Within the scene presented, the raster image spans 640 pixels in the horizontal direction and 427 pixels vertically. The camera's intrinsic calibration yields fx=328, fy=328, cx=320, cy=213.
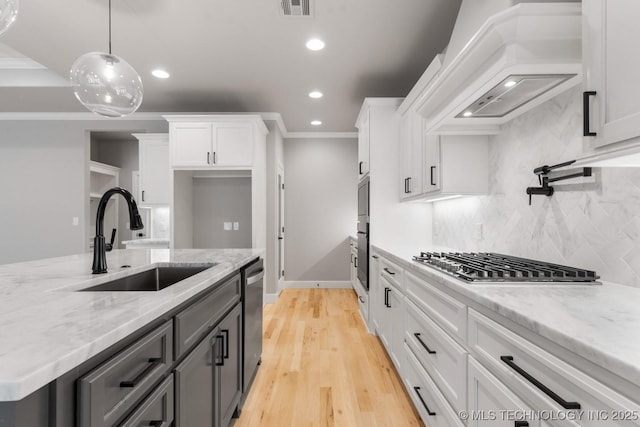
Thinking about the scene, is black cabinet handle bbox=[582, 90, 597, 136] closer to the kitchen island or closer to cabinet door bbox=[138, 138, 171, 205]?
the kitchen island

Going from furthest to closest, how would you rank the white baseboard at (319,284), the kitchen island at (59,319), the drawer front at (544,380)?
the white baseboard at (319,284) → the drawer front at (544,380) → the kitchen island at (59,319)

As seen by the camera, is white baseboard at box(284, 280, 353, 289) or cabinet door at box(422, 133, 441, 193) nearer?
cabinet door at box(422, 133, 441, 193)

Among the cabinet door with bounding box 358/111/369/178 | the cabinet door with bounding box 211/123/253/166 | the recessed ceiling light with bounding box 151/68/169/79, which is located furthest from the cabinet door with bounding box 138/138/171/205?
the cabinet door with bounding box 358/111/369/178

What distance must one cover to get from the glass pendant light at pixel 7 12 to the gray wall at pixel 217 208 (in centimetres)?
335

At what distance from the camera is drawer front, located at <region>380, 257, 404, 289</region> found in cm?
231

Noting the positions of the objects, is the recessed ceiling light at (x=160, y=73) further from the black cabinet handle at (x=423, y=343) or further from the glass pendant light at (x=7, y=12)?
the black cabinet handle at (x=423, y=343)

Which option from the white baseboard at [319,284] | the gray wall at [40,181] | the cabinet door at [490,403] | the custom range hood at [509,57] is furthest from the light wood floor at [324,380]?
the gray wall at [40,181]

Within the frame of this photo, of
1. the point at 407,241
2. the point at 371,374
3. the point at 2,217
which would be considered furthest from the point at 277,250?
the point at 2,217

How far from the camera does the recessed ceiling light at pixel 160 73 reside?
135 inches

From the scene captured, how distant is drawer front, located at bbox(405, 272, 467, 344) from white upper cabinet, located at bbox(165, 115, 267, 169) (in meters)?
2.80

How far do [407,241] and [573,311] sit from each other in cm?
251

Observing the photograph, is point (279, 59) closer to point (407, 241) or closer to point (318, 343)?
point (407, 241)

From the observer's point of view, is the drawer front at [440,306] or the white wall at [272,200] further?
the white wall at [272,200]

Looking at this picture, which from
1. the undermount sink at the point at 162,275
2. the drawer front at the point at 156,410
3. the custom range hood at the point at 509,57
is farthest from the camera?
the undermount sink at the point at 162,275
